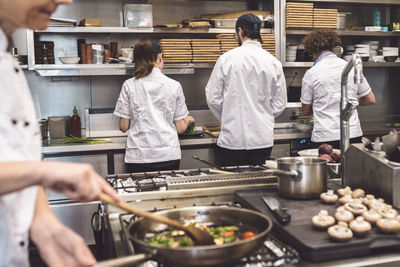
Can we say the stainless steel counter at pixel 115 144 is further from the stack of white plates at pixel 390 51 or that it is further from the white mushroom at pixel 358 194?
the white mushroom at pixel 358 194

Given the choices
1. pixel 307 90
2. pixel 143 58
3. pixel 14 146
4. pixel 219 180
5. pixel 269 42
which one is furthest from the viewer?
pixel 269 42

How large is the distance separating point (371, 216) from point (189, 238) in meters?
0.54

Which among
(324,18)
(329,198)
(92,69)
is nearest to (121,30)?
(92,69)

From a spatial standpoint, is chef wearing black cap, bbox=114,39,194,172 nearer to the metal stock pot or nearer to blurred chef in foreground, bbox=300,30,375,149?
blurred chef in foreground, bbox=300,30,375,149

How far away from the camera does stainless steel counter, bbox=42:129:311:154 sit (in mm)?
3711

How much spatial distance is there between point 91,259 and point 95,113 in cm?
322

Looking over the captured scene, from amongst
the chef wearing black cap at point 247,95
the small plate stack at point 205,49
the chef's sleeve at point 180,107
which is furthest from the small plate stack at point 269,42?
the chef's sleeve at point 180,107

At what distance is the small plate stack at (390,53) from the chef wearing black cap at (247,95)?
6.50ft

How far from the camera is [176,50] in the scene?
4.29 metres

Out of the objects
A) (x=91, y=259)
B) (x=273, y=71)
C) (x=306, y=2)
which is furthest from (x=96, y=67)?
(x=91, y=259)

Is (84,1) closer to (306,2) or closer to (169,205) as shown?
(306,2)

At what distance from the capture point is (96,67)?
163 inches

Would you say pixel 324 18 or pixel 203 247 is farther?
pixel 324 18

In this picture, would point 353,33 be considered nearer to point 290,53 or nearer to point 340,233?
point 290,53
